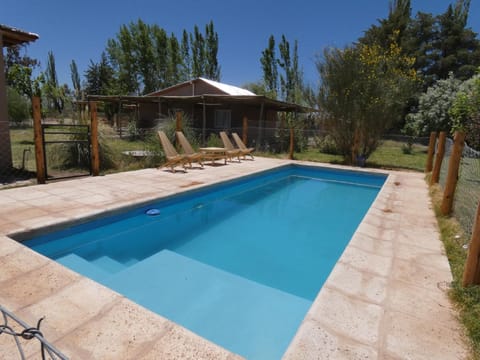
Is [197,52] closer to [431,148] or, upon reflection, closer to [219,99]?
[219,99]

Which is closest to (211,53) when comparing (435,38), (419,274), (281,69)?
(281,69)

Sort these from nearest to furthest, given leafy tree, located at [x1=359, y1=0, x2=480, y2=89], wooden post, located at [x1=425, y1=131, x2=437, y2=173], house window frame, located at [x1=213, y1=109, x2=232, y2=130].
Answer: wooden post, located at [x1=425, y1=131, x2=437, y2=173] < house window frame, located at [x1=213, y1=109, x2=232, y2=130] < leafy tree, located at [x1=359, y1=0, x2=480, y2=89]

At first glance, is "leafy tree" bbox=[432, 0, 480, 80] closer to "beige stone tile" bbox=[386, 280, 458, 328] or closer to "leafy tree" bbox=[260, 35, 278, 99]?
"leafy tree" bbox=[260, 35, 278, 99]

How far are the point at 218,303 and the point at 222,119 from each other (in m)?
16.2

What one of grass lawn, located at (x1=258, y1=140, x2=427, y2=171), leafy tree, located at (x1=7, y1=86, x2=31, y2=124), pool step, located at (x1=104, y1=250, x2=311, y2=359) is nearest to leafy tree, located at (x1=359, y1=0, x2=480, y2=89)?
grass lawn, located at (x1=258, y1=140, x2=427, y2=171)

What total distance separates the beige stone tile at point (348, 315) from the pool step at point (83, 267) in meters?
2.40

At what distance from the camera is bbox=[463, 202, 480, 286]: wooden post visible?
93.1 inches

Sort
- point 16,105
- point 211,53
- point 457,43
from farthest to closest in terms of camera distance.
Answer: point 211,53 < point 457,43 < point 16,105

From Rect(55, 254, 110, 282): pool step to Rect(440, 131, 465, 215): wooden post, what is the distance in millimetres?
4995

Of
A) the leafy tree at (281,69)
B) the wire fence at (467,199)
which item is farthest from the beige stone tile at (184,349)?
the leafy tree at (281,69)

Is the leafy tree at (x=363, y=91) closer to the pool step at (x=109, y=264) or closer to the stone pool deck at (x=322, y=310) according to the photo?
the stone pool deck at (x=322, y=310)

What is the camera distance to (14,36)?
686cm

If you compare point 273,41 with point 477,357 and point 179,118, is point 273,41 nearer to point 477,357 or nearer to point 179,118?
point 179,118

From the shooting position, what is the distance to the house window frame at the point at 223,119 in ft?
59.1
